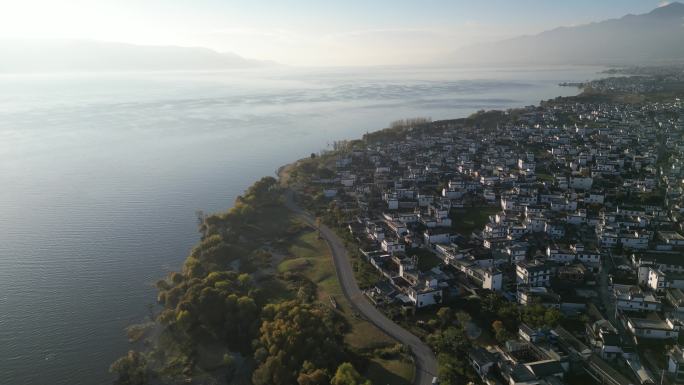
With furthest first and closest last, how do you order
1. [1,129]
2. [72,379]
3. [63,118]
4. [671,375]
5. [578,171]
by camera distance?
[63,118] < [1,129] < [578,171] < [72,379] < [671,375]

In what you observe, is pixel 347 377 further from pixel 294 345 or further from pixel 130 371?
pixel 130 371

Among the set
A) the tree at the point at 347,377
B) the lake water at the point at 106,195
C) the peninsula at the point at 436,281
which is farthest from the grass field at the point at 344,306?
the lake water at the point at 106,195

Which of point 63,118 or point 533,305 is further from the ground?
point 63,118

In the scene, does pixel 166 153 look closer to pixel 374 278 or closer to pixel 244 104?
pixel 374 278

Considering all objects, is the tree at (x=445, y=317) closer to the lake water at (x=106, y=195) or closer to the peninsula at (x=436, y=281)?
the peninsula at (x=436, y=281)

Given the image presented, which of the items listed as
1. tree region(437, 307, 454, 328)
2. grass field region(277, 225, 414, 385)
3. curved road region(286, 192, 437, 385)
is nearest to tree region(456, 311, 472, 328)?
tree region(437, 307, 454, 328)

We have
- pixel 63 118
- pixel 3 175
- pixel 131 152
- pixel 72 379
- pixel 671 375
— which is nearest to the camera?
pixel 671 375

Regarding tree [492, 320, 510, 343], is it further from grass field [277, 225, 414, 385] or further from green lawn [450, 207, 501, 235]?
green lawn [450, 207, 501, 235]

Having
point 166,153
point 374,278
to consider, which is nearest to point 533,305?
point 374,278
